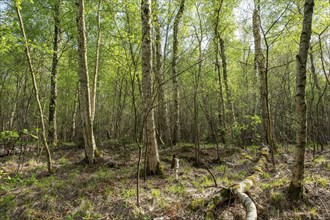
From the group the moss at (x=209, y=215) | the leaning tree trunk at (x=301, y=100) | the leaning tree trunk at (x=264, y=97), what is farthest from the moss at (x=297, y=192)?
the leaning tree trunk at (x=264, y=97)

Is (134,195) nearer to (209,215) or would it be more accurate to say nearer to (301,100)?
(209,215)

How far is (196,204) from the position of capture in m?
3.58

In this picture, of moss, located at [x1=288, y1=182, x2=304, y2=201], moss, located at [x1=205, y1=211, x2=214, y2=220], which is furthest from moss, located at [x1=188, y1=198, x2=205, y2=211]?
moss, located at [x1=288, y1=182, x2=304, y2=201]

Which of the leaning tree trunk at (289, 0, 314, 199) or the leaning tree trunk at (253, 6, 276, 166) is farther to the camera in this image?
the leaning tree trunk at (253, 6, 276, 166)

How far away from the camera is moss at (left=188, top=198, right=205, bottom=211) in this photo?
3.52m

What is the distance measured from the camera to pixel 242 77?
1844cm

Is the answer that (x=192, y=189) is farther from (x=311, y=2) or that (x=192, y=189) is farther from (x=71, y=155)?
(x=71, y=155)

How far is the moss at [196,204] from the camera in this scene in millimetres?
3516

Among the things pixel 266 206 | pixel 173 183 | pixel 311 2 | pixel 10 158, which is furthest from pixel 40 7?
pixel 266 206

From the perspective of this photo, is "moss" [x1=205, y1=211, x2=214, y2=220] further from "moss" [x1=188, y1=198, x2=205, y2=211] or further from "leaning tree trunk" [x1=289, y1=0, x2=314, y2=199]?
"leaning tree trunk" [x1=289, y1=0, x2=314, y2=199]

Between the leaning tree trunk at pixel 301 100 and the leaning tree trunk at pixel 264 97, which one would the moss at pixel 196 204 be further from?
the leaning tree trunk at pixel 264 97

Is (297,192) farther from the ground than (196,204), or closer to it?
farther from the ground

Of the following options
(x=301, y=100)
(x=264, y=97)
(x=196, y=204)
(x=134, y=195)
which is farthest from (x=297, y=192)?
(x=264, y=97)

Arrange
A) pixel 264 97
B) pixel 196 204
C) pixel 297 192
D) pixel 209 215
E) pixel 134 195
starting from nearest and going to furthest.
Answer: pixel 209 215 → pixel 297 192 → pixel 196 204 → pixel 134 195 → pixel 264 97
